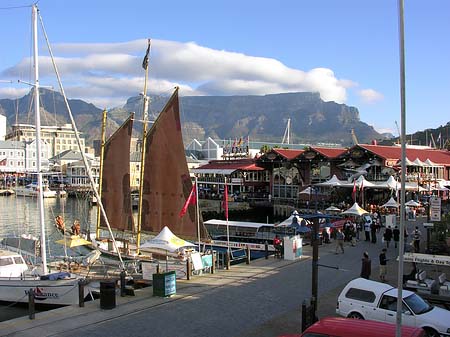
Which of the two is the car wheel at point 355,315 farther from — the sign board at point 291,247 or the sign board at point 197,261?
the sign board at point 291,247

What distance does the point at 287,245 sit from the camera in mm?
28609

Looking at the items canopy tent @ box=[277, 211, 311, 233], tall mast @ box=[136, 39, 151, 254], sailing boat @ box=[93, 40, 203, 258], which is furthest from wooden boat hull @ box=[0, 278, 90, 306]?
canopy tent @ box=[277, 211, 311, 233]

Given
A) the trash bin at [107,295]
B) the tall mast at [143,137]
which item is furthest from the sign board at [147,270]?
the tall mast at [143,137]

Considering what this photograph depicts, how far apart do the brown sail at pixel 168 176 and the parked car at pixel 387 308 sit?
16.8m

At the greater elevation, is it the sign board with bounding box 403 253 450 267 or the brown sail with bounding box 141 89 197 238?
the brown sail with bounding box 141 89 197 238

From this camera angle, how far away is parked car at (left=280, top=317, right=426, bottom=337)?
1126 centimetres

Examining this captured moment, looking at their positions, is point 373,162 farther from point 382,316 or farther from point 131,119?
point 382,316

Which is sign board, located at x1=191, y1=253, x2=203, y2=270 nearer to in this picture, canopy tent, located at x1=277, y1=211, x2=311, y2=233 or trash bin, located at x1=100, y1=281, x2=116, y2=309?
trash bin, located at x1=100, y1=281, x2=116, y2=309

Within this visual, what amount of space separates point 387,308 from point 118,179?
82.3ft

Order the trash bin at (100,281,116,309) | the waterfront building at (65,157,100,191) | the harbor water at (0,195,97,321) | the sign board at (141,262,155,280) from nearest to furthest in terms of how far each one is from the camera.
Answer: the trash bin at (100,281,116,309) < the harbor water at (0,195,97,321) < the sign board at (141,262,155,280) < the waterfront building at (65,157,100,191)

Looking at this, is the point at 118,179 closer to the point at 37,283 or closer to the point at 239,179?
the point at 37,283

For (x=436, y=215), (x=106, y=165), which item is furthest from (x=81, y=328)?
(x=106, y=165)

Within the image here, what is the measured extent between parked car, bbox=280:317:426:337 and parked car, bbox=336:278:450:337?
3.23 meters

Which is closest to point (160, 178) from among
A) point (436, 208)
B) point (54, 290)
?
point (54, 290)
